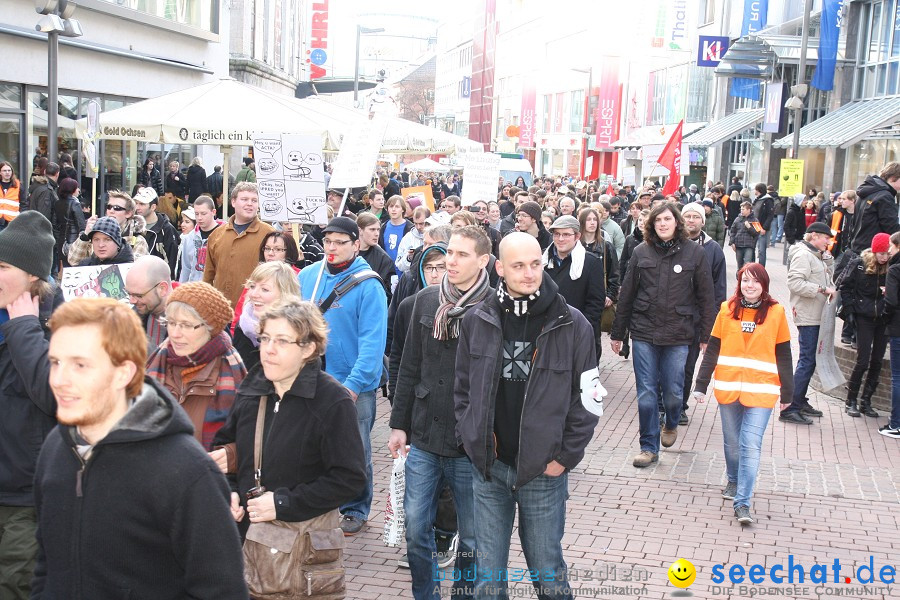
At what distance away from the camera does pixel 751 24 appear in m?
40.2

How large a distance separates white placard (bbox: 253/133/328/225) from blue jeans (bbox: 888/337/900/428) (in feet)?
17.9

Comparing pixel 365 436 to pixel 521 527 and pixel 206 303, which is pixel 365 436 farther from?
pixel 206 303

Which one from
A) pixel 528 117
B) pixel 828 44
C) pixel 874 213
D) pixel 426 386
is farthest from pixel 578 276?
pixel 528 117

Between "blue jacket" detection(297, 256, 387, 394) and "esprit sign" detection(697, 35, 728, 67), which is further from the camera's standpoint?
"esprit sign" detection(697, 35, 728, 67)

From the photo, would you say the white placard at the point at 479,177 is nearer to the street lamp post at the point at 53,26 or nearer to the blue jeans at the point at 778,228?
the street lamp post at the point at 53,26

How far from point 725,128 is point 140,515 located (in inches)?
1631

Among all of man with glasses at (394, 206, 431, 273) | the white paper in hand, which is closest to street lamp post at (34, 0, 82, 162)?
man with glasses at (394, 206, 431, 273)

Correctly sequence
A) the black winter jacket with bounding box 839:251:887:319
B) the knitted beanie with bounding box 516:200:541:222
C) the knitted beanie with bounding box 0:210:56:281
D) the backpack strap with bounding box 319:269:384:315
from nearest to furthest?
the knitted beanie with bounding box 0:210:56:281, the backpack strap with bounding box 319:269:384:315, the black winter jacket with bounding box 839:251:887:319, the knitted beanie with bounding box 516:200:541:222

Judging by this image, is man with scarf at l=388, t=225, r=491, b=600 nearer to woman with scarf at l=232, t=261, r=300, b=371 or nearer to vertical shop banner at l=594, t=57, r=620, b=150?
woman with scarf at l=232, t=261, r=300, b=371

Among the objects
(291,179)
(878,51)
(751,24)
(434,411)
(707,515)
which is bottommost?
(707,515)

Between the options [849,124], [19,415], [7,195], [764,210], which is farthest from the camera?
[849,124]

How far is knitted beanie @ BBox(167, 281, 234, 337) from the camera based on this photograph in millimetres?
4387

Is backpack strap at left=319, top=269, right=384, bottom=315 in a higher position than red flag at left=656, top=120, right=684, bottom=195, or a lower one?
lower

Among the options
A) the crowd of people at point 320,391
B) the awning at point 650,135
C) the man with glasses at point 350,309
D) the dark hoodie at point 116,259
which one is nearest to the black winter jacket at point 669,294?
the crowd of people at point 320,391
